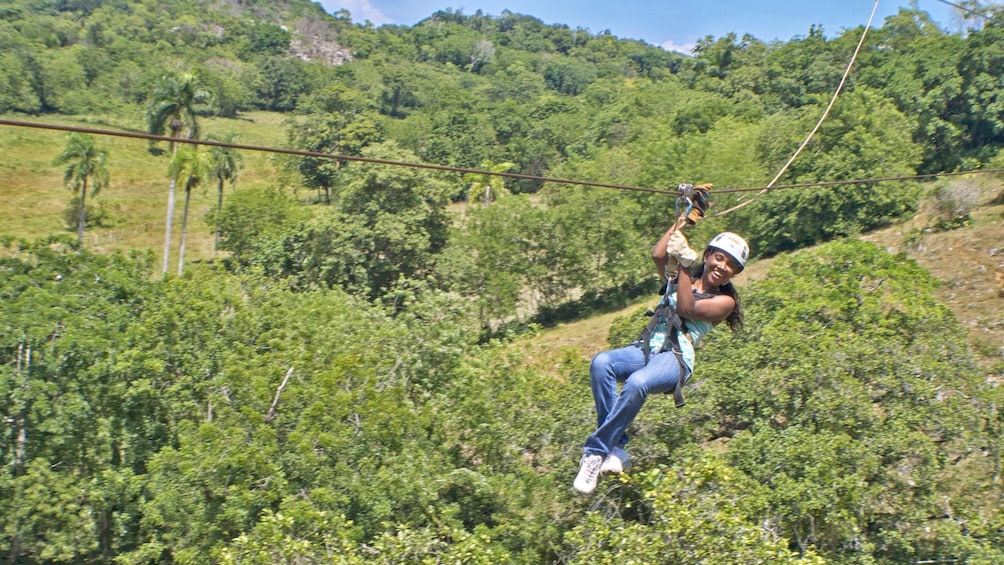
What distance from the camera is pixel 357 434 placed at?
12.5 metres

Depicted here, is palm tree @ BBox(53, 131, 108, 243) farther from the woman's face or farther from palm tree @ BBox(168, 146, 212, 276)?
the woman's face

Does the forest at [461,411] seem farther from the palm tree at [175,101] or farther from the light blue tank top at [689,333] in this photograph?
the light blue tank top at [689,333]

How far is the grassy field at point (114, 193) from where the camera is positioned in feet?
186

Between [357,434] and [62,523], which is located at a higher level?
[357,434]

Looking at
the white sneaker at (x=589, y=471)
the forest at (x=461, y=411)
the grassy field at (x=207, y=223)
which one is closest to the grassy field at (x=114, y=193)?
the grassy field at (x=207, y=223)

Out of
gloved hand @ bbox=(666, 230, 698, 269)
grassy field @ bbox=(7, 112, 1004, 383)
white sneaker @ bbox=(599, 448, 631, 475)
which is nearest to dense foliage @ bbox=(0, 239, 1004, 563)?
white sneaker @ bbox=(599, 448, 631, 475)

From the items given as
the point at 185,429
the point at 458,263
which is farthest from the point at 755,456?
the point at 458,263

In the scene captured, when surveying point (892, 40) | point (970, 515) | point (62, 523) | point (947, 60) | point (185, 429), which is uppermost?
point (892, 40)

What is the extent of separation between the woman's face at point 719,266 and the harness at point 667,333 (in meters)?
0.16

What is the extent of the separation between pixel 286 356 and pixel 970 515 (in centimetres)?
1088

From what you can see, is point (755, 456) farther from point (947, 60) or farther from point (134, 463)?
point (947, 60)

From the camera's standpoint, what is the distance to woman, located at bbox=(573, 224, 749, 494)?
6.15 metres

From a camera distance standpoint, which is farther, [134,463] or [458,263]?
[458,263]

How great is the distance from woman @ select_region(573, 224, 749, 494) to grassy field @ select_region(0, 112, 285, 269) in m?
43.8
